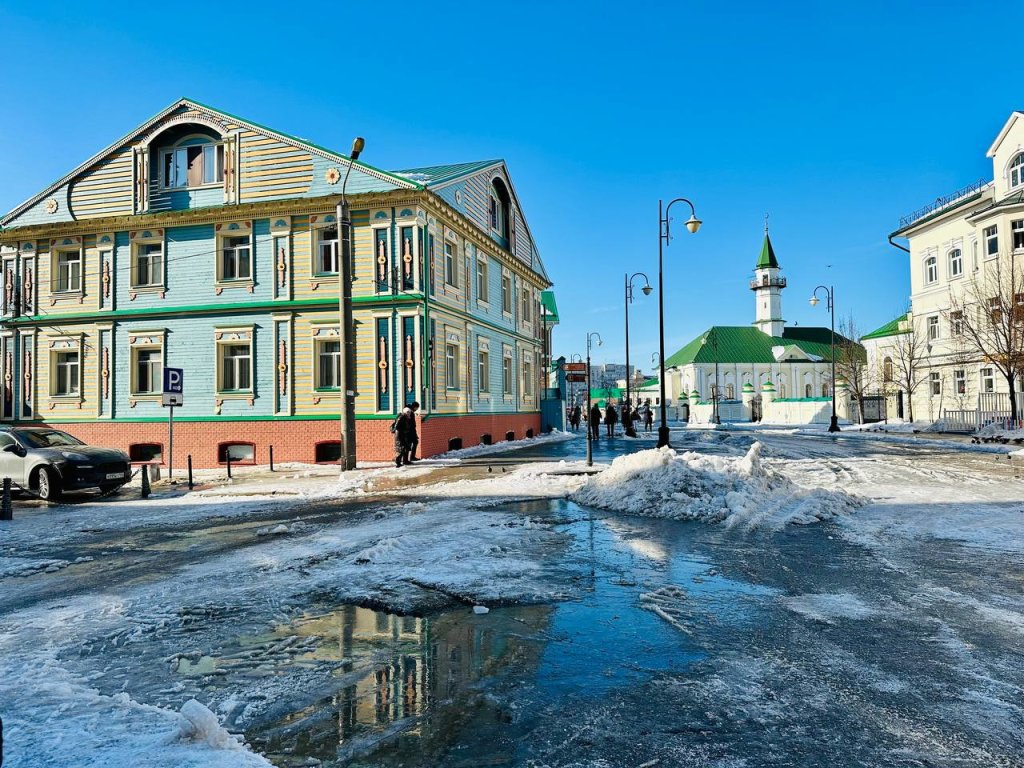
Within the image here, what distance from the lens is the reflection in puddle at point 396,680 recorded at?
10.6ft

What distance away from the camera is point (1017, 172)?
35.5 m

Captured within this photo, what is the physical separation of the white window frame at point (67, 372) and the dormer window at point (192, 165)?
6.84 metres

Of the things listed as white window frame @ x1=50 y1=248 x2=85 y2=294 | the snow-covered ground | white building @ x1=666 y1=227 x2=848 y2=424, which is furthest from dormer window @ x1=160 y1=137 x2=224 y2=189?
white building @ x1=666 y1=227 x2=848 y2=424

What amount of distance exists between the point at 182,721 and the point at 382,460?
17034mm

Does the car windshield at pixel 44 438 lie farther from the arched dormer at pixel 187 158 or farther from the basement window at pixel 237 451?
the arched dormer at pixel 187 158

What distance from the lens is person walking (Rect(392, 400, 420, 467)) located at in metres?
18.6

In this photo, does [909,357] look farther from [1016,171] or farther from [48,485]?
[48,485]

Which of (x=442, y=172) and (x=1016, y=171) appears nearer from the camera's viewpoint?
(x=442, y=172)

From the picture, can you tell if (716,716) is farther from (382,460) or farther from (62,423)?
(62,423)

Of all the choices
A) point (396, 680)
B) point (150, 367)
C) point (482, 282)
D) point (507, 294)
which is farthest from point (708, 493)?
point (507, 294)

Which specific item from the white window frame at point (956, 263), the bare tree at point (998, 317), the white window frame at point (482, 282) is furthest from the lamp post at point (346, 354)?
→ the white window frame at point (956, 263)

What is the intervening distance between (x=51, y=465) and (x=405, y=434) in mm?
8343

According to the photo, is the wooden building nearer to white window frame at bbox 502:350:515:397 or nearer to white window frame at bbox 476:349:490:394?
white window frame at bbox 476:349:490:394

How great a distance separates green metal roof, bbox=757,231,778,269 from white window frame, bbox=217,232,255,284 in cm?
8839
